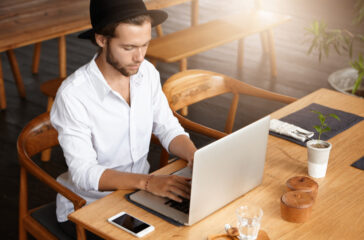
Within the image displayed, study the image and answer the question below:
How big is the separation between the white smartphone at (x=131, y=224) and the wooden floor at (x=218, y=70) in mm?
1581

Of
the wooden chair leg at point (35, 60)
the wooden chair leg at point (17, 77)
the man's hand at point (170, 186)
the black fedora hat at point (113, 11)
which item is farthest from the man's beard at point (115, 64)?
the wooden chair leg at point (35, 60)

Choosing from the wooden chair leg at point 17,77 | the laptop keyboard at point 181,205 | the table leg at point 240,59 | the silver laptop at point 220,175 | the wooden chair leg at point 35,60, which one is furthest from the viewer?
the table leg at point 240,59

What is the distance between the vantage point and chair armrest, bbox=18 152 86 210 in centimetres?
202

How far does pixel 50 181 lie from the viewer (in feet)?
6.93

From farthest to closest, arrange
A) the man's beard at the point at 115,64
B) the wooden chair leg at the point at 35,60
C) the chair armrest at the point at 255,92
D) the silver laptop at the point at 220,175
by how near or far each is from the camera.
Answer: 1. the wooden chair leg at the point at 35,60
2. the chair armrest at the point at 255,92
3. the man's beard at the point at 115,64
4. the silver laptop at the point at 220,175

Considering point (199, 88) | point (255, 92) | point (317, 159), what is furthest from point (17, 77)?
point (317, 159)

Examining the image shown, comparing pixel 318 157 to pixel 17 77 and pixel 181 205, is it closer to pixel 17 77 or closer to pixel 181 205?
pixel 181 205

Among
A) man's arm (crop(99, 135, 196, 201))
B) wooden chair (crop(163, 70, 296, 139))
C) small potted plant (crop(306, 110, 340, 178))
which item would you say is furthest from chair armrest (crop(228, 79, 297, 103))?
man's arm (crop(99, 135, 196, 201))

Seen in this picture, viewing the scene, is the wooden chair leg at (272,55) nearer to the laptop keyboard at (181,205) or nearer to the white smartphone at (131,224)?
the laptop keyboard at (181,205)

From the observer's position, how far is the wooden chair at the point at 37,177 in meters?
2.18

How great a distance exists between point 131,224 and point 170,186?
0.21 metres

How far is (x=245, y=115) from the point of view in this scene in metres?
4.61

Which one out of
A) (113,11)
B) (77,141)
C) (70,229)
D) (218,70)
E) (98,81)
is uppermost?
(113,11)

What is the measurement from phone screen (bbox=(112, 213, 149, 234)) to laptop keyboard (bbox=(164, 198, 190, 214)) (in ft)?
0.48
